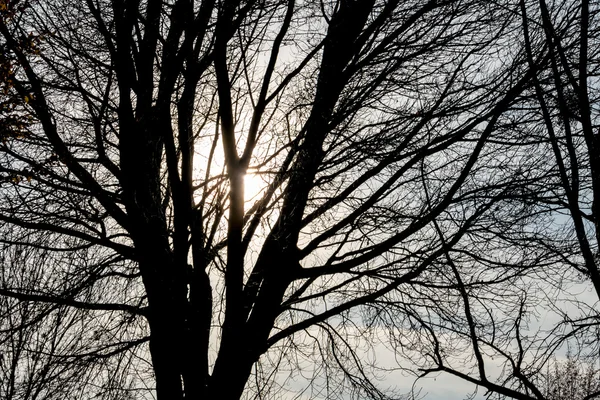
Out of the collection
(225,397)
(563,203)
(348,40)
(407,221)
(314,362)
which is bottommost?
(225,397)

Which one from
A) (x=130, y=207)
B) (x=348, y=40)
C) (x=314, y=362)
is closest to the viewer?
(x=130, y=207)

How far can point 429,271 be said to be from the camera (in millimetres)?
6062

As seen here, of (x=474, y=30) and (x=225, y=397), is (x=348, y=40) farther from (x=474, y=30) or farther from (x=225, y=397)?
(x=225, y=397)

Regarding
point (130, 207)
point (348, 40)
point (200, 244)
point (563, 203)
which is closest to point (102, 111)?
point (130, 207)

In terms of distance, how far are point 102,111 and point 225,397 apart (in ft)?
8.99

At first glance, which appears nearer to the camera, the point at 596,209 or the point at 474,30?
the point at 596,209

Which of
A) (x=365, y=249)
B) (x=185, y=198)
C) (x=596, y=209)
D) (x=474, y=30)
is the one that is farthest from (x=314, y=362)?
(x=474, y=30)

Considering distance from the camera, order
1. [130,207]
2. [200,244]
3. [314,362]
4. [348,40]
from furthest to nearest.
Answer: [314,362], [348,40], [200,244], [130,207]

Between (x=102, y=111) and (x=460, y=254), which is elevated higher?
(x=102, y=111)

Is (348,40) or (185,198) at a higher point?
(348,40)

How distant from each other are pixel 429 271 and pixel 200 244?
249 centimetres

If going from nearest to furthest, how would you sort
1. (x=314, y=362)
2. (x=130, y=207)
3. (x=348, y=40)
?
(x=130, y=207) < (x=348, y=40) < (x=314, y=362)

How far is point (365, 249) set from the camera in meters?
5.84

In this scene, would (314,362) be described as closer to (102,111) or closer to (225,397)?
(225,397)
